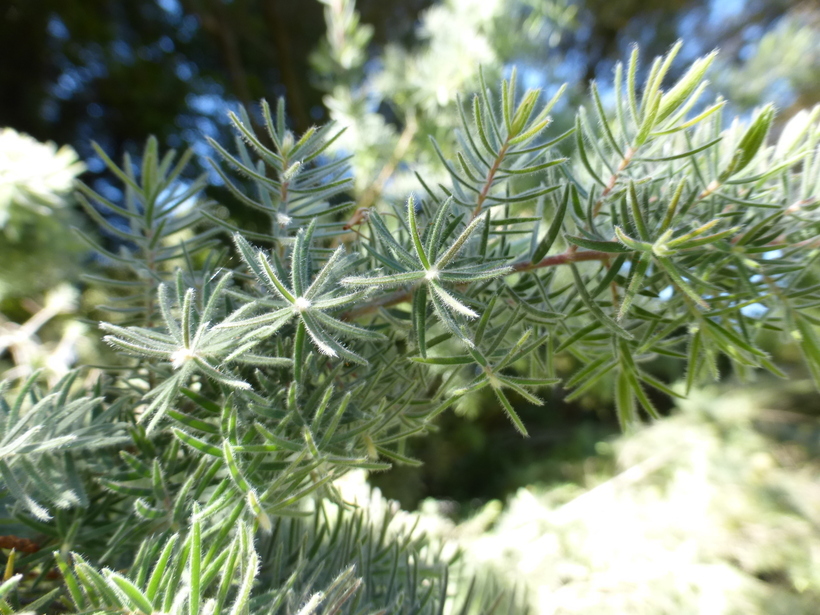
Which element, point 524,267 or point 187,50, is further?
point 187,50

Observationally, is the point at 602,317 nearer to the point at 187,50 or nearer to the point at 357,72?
the point at 357,72

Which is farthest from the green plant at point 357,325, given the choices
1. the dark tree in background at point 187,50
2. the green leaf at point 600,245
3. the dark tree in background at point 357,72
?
the dark tree in background at point 187,50

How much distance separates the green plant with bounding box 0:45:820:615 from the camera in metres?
0.14

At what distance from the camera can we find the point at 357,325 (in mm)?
190

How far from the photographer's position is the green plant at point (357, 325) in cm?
14

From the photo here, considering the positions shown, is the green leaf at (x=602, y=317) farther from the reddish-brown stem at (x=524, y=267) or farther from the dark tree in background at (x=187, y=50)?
the dark tree in background at (x=187, y=50)

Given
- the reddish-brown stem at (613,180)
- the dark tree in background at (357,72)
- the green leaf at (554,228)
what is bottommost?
the green leaf at (554,228)

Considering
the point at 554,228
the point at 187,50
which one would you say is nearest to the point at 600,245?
the point at 554,228

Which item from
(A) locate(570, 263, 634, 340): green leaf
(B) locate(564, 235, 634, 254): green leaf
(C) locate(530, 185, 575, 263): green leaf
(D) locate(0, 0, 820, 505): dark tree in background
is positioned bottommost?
(A) locate(570, 263, 634, 340): green leaf

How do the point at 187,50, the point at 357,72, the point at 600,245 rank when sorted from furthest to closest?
the point at 187,50, the point at 357,72, the point at 600,245

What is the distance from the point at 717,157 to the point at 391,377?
0.15 m

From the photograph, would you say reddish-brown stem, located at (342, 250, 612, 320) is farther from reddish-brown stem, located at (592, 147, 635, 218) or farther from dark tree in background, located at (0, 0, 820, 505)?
dark tree in background, located at (0, 0, 820, 505)

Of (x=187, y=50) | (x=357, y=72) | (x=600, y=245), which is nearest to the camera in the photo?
(x=600, y=245)

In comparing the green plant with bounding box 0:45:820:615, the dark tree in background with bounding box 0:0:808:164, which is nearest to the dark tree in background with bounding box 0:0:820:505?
the dark tree in background with bounding box 0:0:808:164
